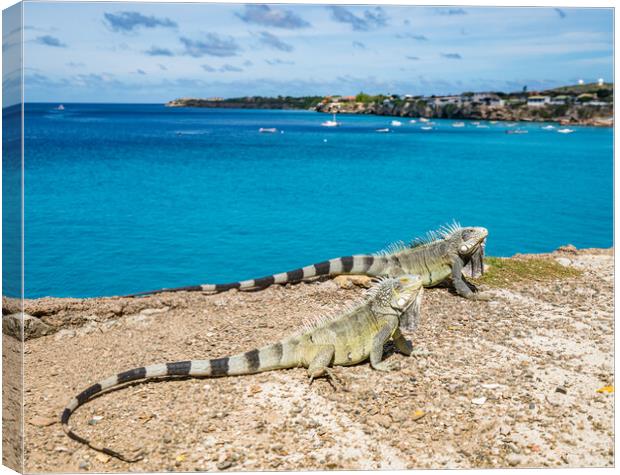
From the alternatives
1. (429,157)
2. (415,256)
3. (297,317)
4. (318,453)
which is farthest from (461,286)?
(429,157)

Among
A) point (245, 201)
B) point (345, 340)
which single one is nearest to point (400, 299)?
point (345, 340)

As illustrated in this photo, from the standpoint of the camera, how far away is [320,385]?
Answer: 4340 mm

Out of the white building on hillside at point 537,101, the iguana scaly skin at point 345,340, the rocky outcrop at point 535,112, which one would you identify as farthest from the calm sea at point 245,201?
the iguana scaly skin at point 345,340

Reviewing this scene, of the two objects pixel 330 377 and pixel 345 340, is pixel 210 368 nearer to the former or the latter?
pixel 330 377

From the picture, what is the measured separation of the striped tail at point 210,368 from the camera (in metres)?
3.96

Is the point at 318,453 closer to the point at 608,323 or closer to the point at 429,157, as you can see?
the point at 608,323

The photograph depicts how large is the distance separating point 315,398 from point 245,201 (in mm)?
9504

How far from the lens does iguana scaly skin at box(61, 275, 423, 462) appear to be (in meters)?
4.39

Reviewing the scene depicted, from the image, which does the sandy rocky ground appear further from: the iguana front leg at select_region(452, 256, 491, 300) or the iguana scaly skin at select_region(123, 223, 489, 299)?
the iguana scaly skin at select_region(123, 223, 489, 299)

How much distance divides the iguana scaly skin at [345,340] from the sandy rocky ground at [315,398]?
8 centimetres

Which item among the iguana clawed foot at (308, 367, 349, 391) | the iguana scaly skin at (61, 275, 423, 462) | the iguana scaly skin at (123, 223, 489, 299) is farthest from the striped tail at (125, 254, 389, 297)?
the iguana clawed foot at (308, 367, 349, 391)

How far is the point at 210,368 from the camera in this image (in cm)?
430

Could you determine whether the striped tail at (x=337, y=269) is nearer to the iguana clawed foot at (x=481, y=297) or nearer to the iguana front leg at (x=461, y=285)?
the iguana front leg at (x=461, y=285)

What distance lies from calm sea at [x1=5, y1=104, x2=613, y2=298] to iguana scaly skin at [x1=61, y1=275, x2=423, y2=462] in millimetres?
2071
